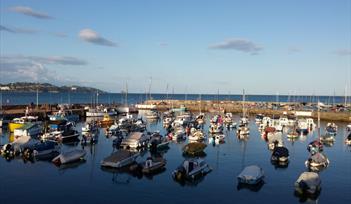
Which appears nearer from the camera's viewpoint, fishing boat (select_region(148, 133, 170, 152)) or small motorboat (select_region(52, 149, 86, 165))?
small motorboat (select_region(52, 149, 86, 165))

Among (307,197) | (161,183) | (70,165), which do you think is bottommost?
(307,197)

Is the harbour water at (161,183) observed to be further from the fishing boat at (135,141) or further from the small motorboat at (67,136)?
the small motorboat at (67,136)

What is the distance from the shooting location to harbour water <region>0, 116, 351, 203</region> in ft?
104

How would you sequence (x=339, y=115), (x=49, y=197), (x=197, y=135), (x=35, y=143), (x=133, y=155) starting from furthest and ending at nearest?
(x=339, y=115), (x=197, y=135), (x=35, y=143), (x=133, y=155), (x=49, y=197)

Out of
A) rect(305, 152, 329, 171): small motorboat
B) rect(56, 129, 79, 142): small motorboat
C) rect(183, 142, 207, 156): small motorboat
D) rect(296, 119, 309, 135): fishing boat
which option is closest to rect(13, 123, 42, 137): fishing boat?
rect(56, 129, 79, 142): small motorboat

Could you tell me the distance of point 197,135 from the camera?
59688 mm

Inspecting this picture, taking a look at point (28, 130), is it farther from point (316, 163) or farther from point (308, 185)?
point (308, 185)

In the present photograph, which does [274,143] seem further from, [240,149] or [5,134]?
[5,134]

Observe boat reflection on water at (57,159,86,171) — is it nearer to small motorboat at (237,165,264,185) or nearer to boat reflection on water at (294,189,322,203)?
small motorboat at (237,165,264,185)

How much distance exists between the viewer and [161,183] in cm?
3584

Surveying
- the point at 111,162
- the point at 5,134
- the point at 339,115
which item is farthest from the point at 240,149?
the point at 339,115

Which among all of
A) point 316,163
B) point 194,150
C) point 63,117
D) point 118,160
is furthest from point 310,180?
point 63,117

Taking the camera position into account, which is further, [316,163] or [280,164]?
[280,164]

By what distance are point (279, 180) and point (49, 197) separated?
2027 centimetres
